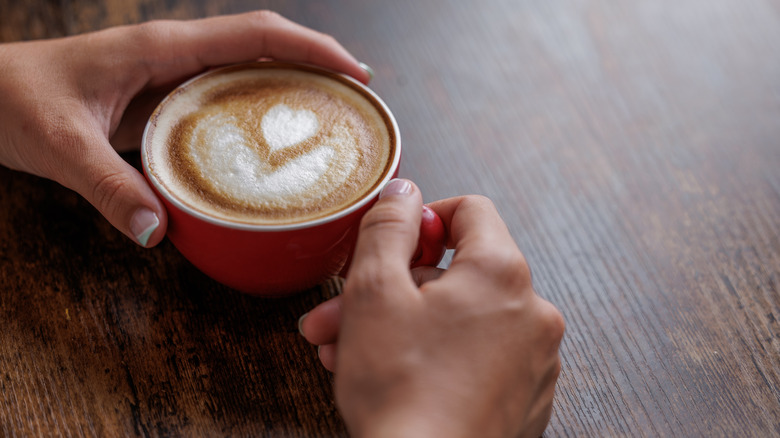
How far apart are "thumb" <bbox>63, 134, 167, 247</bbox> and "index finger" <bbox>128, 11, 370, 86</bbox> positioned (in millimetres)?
189

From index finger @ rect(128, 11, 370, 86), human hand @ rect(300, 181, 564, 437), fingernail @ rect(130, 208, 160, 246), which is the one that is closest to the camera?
human hand @ rect(300, 181, 564, 437)

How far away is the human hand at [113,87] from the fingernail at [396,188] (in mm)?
275

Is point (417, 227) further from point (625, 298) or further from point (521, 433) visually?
point (625, 298)

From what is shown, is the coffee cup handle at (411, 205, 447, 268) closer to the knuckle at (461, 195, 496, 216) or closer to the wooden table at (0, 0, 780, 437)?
the knuckle at (461, 195, 496, 216)

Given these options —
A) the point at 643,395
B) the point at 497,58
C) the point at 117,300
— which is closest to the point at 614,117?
the point at 497,58

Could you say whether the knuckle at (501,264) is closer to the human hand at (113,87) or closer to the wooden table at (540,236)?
the wooden table at (540,236)

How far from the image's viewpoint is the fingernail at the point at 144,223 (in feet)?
2.43

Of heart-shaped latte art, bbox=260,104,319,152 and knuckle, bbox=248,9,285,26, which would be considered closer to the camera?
heart-shaped latte art, bbox=260,104,319,152

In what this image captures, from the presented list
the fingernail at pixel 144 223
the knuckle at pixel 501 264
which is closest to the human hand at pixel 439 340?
the knuckle at pixel 501 264

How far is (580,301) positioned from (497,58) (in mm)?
582

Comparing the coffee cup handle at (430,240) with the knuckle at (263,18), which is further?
the knuckle at (263,18)

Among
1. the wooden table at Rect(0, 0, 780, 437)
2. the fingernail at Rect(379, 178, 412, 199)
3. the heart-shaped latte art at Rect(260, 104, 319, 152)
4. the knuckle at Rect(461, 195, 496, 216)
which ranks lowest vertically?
the wooden table at Rect(0, 0, 780, 437)

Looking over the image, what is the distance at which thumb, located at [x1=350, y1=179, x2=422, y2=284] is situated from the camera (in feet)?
2.13

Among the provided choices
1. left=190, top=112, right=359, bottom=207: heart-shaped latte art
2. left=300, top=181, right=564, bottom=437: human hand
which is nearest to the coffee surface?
left=190, top=112, right=359, bottom=207: heart-shaped latte art
